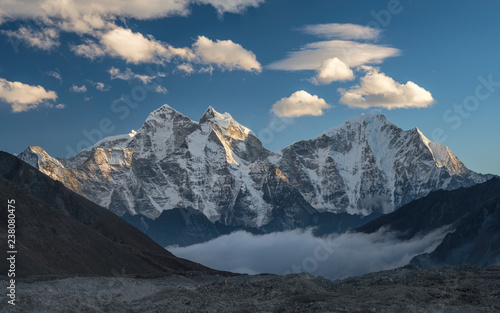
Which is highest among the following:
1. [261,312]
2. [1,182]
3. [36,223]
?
[1,182]

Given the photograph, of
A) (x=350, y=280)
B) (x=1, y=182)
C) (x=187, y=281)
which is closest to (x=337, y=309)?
(x=350, y=280)

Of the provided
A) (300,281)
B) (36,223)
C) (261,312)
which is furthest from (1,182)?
(261,312)

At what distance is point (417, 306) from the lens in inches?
2464

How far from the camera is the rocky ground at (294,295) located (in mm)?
62094

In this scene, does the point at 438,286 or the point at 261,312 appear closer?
the point at 261,312

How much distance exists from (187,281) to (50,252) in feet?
155

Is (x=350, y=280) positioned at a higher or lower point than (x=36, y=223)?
lower

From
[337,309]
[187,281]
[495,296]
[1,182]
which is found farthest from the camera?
[1,182]

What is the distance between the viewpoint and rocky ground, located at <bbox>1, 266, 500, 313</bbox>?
62094 mm

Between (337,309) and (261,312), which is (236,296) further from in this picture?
(337,309)

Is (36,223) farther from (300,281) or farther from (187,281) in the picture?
(300,281)

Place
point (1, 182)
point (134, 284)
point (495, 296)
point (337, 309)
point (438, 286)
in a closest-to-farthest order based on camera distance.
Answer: point (337, 309)
point (495, 296)
point (438, 286)
point (134, 284)
point (1, 182)

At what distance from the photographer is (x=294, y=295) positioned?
70.9 m

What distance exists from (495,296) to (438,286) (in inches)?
342
